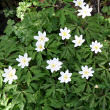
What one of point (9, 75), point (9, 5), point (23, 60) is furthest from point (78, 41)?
point (9, 5)

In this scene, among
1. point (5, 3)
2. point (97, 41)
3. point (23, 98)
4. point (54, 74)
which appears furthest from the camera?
point (5, 3)

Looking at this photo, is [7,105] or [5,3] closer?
[7,105]

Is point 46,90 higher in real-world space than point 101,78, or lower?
lower

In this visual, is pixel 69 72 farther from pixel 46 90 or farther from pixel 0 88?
pixel 0 88

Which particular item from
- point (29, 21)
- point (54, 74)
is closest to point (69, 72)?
point (54, 74)

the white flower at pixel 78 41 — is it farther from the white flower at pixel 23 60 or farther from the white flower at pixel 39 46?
the white flower at pixel 23 60

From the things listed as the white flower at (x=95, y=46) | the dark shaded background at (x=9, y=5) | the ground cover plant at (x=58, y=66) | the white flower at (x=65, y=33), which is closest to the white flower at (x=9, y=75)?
the ground cover plant at (x=58, y=66)

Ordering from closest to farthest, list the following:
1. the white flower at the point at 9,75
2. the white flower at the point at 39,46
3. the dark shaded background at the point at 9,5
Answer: the white flower at the point at 9,75 < the white flower at the point at 39,46 < the dark shaded background at the point at 9,5

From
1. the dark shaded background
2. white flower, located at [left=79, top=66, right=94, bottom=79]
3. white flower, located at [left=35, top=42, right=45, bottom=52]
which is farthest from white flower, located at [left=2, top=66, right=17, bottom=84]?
the dark shaded background

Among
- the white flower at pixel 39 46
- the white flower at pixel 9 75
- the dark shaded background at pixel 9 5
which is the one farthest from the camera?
the dark shaded background at pixel 9 5
